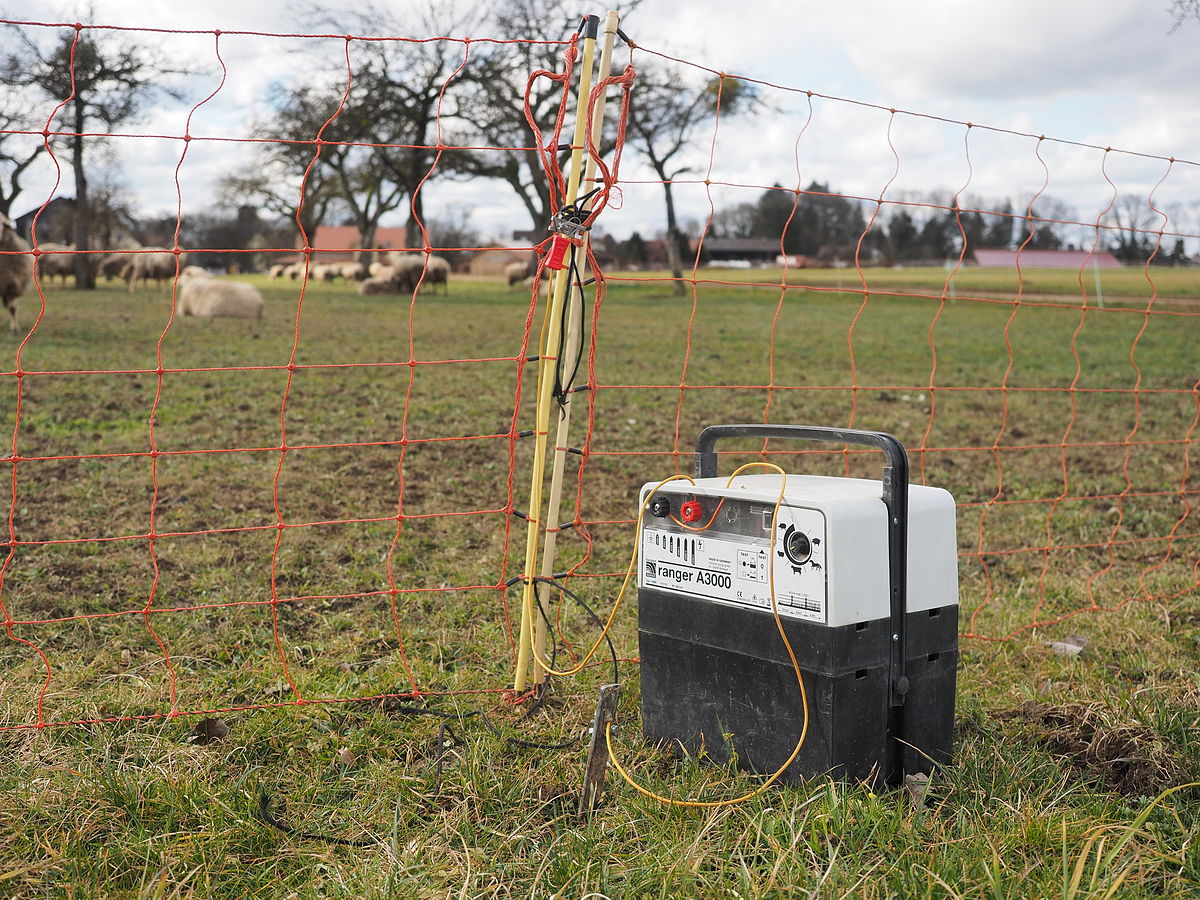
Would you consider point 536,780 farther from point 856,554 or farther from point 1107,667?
point 1107,667

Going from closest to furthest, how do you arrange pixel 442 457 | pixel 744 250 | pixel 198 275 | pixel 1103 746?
pixel 1103 746 < pixel 442 457 < pixel 198 275 < pixel 744 250

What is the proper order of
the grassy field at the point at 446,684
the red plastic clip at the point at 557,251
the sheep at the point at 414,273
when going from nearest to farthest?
the grassy field at the point at 446,684 → the red plastic clip at the point at 557,251 → the sheep at the point at 414,273

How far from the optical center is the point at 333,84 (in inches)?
1041

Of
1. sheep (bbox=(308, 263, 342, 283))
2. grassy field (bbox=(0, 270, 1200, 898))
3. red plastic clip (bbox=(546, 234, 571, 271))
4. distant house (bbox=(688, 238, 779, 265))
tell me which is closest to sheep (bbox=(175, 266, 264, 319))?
grassy field (bbox=(0, 270, 1200, 898))

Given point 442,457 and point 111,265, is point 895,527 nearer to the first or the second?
point 442,457

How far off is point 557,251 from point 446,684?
4.02 ft

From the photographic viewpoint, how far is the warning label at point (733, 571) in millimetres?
1951

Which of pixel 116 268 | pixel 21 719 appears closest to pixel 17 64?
pixel 116 268

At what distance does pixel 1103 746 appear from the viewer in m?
2.34

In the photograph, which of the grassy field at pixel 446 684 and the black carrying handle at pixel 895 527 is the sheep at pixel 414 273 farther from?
the black carrying handle at pixel 895 527

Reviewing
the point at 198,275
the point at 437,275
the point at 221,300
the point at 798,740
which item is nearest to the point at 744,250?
A: the point at 437,275

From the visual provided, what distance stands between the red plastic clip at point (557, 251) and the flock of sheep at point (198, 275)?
30cm

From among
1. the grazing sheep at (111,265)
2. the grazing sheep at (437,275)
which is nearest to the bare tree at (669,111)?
the grazing sheep at (437,275)

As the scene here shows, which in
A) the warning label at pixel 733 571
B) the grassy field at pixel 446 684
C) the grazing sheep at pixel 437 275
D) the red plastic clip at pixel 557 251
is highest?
the grazing sheep at pixel 437 275
